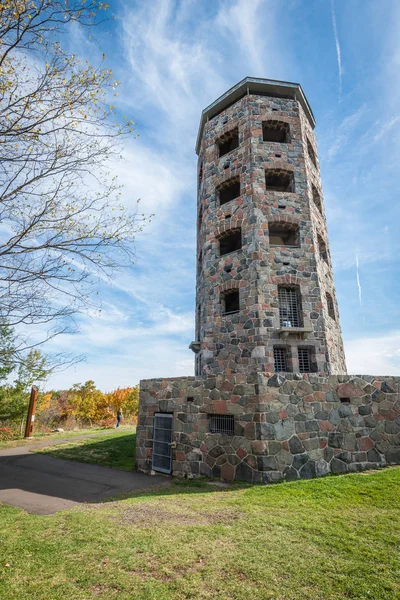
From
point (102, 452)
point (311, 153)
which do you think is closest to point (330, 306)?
point (311, 153)

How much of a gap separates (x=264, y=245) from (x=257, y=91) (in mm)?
9677

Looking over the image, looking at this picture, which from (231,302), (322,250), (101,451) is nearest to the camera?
(101,451)

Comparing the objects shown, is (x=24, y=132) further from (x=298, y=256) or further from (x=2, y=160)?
(x=298, y=256)

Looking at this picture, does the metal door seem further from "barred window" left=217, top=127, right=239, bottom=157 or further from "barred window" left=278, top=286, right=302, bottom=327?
"barred window" left=217, top=127, right=239, bottom=157

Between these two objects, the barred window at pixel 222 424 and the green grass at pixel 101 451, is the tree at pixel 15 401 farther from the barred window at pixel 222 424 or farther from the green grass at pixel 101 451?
the barred window at pixel 222 424

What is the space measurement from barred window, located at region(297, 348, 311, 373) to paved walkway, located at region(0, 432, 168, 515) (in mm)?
6945

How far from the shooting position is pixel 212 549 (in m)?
4.40

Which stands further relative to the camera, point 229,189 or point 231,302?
point 229,189

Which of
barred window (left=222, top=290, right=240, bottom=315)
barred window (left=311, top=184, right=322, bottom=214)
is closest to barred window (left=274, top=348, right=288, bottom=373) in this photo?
barred window (left=222, top=290, right=240, bottom=315)

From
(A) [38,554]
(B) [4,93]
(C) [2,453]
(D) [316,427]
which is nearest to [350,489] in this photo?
(D) [316,427]

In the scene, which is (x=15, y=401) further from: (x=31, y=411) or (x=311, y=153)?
(x=311, y=153)

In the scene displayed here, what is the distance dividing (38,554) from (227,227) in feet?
43.8

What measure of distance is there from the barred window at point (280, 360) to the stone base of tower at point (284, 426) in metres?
3.40

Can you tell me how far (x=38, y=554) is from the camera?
429 centimetres
